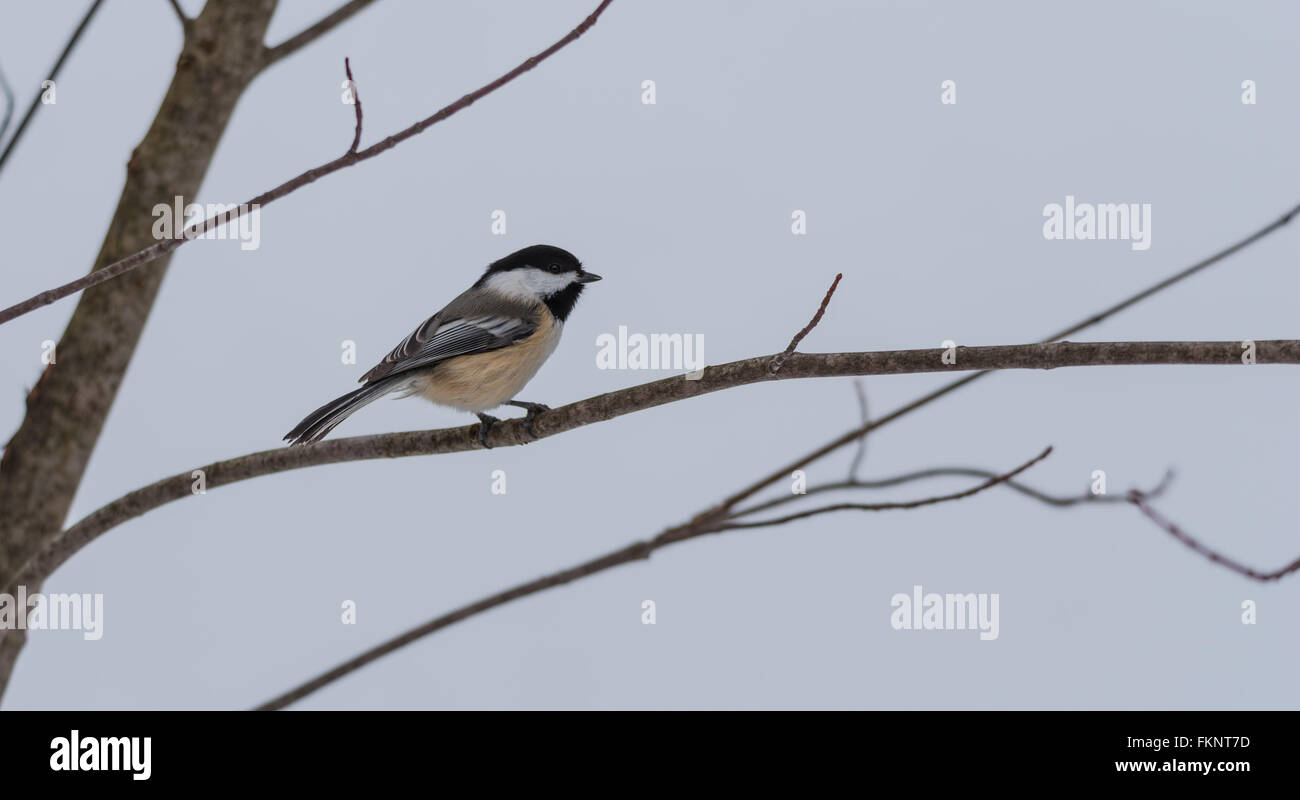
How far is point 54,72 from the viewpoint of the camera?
1.57 metres

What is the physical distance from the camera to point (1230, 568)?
1177 mm

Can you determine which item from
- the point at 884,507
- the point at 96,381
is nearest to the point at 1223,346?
the point at 884,507

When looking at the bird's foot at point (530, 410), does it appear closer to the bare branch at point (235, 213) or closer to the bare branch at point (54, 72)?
the bare branch at point (235, 213)

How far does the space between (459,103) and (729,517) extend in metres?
0.69

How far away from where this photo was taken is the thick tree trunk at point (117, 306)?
166 cm

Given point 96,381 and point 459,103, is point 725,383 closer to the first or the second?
point 459,103

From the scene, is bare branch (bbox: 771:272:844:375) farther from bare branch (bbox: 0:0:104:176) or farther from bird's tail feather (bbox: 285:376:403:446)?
bare branch (bbox: 0:0:104:176)

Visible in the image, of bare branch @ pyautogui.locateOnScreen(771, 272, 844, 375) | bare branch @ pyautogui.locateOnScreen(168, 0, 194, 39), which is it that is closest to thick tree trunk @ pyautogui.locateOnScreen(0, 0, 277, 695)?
bare branch @ pyautogui.locateOnScreen(168, 0, 194, 39)

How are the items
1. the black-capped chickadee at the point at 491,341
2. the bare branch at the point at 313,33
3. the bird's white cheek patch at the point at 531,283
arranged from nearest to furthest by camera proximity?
1. the bare branch at the point at 313,33
2. the black-capped chickadee at the point at 491,341
3. the bird's white cheek patch at the point at 531,283

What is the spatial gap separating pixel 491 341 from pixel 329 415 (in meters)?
0.41

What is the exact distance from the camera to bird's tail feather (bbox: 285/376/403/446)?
1.60m

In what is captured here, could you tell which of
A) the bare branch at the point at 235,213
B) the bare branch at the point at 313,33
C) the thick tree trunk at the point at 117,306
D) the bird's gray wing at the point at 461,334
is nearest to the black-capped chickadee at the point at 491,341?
the bird's gray wing at the point at 461,334

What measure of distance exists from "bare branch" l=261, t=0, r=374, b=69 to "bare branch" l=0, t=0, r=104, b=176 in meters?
0.25

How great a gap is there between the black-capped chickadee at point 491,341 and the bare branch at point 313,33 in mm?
522
